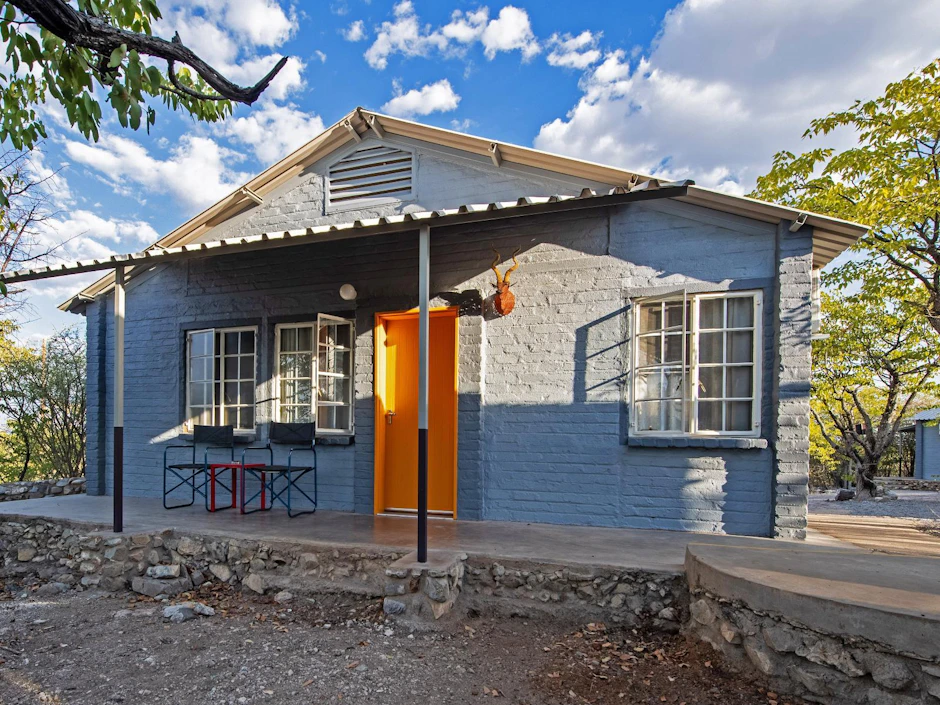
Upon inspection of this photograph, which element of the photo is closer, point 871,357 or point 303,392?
point 303,392

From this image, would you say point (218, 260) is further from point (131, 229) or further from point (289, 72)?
point (131, 229)

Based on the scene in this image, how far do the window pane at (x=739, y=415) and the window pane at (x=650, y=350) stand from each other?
72 centimetres

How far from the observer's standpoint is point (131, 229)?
1770 cm

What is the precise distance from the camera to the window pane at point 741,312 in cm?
479

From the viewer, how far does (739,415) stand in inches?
188

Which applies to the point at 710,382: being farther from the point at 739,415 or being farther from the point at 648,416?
the point at 648,416

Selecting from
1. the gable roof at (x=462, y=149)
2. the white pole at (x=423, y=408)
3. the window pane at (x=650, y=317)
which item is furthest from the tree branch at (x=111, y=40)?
the window pane at (x=650, y=317)

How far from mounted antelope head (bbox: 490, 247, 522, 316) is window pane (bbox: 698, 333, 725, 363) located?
1.75m

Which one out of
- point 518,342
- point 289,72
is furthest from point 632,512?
point 289,72

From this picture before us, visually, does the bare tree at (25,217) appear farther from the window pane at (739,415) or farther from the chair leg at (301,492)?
the window pane at (739,415)

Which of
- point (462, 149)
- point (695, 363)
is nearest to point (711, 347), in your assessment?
point (695, 363)

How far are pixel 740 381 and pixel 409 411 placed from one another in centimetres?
318

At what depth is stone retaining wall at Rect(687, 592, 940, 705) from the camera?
8.29 ft

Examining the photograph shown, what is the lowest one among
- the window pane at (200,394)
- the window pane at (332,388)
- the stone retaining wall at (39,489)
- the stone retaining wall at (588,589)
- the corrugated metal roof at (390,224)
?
the stone retaining wall at (39,489)
